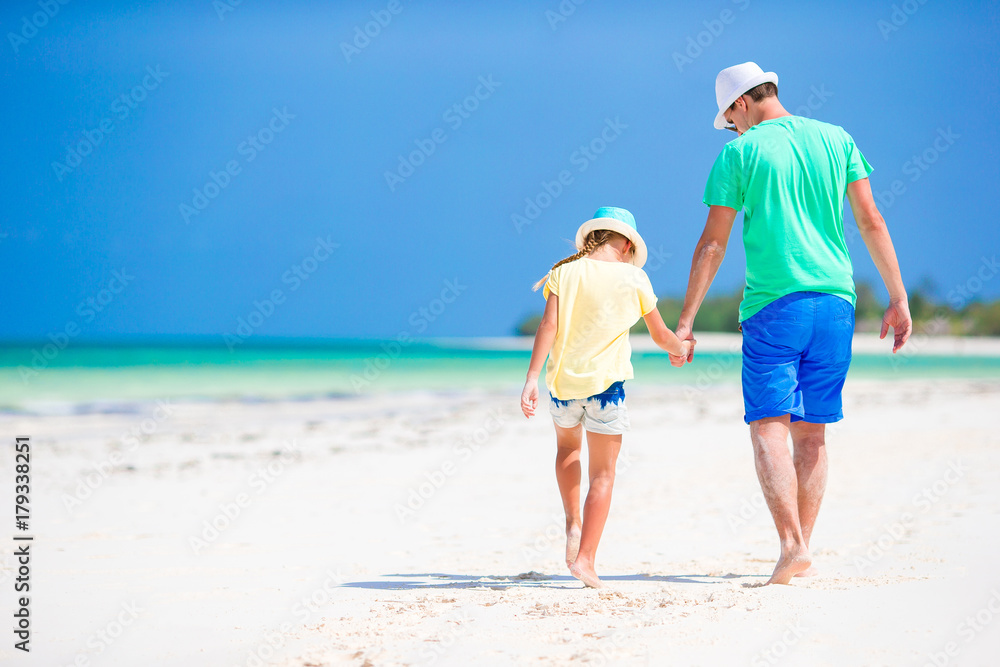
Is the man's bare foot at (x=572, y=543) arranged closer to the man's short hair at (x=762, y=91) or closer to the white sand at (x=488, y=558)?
the white sand at (x=488, y=558)

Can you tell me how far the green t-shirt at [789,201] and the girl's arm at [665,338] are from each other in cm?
25

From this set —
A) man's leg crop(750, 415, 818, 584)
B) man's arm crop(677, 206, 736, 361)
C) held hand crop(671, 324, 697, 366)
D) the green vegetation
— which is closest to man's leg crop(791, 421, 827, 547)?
man's leg crop(750, 415, 818, 584)

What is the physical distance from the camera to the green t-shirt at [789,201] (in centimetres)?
280

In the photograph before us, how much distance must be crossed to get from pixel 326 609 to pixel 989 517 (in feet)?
11.2

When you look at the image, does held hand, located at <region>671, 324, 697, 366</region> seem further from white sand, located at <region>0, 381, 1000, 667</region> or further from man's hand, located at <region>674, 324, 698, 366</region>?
white sand, located at <region>0, 381, 1000, 667</region>

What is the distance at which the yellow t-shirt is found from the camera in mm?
2967

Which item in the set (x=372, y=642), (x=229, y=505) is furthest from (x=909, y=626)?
(x=229, y=505)

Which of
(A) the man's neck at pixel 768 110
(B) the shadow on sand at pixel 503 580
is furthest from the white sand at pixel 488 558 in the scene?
(A) the man's neck at pixel 768 110

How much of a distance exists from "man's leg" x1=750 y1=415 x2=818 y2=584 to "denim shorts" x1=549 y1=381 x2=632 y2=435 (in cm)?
49

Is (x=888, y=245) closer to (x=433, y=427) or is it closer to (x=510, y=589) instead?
(x=510, y=589)

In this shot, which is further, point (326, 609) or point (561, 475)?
point (561, 475)

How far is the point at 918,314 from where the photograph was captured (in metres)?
58.4

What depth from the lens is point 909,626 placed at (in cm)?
217

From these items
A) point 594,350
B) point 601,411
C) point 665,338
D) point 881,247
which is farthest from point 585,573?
point 881,247
